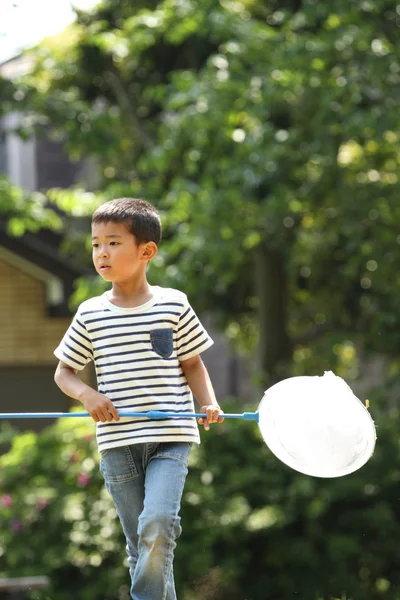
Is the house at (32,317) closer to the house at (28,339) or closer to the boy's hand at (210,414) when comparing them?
the house at (28,339)

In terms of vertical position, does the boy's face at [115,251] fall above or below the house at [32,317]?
above

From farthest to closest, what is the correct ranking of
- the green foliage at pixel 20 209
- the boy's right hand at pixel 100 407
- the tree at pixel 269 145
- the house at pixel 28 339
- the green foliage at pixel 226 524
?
the house at pixel 28 339 → the green foliage at pixel 20 209 → the tree at pixel 269 145 → the green foliage at pixel 226 524 → the boy's right hand at pixel 100 407

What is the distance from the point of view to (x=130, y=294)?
3.80m

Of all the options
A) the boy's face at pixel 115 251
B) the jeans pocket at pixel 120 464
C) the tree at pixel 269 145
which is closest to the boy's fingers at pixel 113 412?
the jeans pocket at pixel 120 464

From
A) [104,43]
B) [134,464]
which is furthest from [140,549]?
[104,43]

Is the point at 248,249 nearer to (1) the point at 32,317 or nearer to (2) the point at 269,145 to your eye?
(2) the point at 269,145

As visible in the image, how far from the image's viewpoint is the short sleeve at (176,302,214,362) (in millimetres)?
3766

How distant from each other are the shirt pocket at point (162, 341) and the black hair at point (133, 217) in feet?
1.02

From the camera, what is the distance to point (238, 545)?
8.87 m

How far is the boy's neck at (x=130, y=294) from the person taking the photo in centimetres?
377

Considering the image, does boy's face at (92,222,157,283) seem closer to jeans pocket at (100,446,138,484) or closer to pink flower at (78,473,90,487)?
jeans pocket at (100,446,138,484)

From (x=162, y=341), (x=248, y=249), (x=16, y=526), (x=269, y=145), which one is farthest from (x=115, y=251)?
(x=248, y=249)

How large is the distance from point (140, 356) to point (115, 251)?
1.16 ft

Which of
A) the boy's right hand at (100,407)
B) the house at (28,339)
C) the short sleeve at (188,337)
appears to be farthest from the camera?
the house at (28,339)
